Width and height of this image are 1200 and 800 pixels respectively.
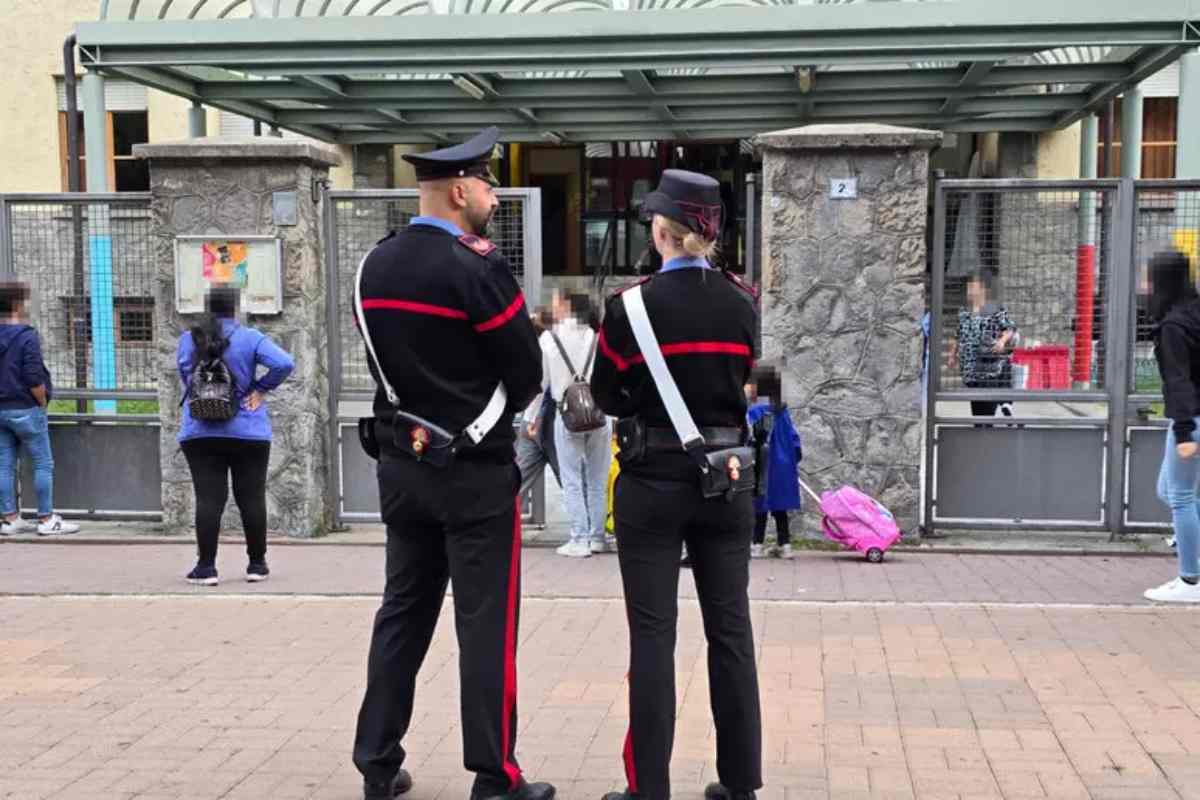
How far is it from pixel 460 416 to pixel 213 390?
3.71 meters

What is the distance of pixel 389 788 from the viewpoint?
4.27 m

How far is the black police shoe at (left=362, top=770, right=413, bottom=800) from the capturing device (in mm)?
4234

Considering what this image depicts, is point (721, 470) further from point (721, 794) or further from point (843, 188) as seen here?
point (843, 188)

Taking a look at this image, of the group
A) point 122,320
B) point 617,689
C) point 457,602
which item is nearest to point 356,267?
point 122,320

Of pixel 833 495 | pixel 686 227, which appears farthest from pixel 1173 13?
pixel 686 227

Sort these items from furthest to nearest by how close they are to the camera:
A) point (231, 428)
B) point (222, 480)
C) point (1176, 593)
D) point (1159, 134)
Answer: point (1159, 134), point (222, 480), point (231, 428), point (1176, 593)

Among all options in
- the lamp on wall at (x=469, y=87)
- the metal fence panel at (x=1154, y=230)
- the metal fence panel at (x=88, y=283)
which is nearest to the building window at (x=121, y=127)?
the lamp on wall at (x=469, y=87)

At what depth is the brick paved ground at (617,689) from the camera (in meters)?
4.61

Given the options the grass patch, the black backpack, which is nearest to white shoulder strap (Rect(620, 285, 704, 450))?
the black backpack

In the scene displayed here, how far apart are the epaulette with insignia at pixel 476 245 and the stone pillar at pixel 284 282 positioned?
5.13 meters

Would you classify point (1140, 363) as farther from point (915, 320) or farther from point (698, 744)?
point (698, 744)

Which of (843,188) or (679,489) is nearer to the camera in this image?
(679,489)

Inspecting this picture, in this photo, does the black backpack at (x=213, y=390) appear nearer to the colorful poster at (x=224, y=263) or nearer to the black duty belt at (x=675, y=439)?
the colorful poster at (x=224, y=263)

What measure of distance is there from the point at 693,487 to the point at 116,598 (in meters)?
4.69
